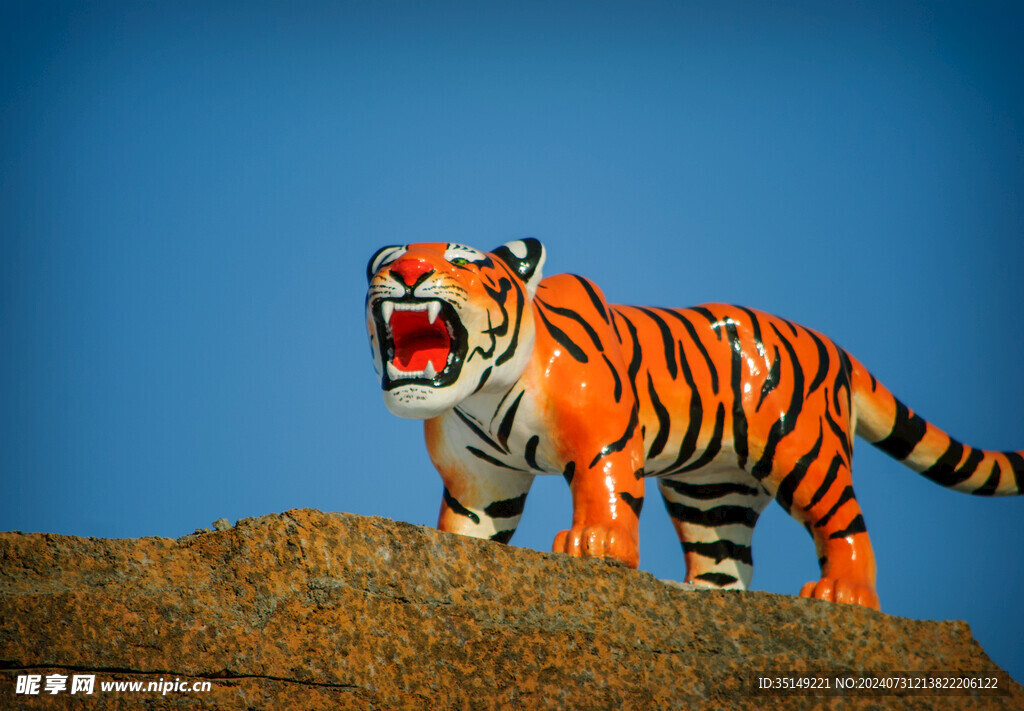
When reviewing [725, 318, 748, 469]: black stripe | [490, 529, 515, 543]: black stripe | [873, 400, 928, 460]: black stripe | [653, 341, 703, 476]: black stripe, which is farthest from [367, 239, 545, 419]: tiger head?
[873, 400, 928, 460]: black stripe

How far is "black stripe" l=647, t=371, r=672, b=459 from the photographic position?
4.79 m

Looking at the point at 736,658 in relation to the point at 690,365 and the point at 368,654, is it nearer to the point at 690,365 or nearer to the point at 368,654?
the point at 368,654

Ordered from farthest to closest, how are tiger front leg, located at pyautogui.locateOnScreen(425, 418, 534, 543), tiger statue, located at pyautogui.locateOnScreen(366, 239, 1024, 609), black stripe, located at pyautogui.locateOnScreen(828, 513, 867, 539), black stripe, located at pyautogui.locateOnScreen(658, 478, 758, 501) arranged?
black stripe, located at pyautogui.locateOnScreen(658, 478, 758, 501)
black stripe, located at pyautogui.locateOnScreen(828, 513, 867, 539)
tiger front leg, located at pyautogui.locateOnScreen(425, 418, 534, 543)
tiger statue, located at pyautogui.locateOnScreen(366, 239, 1024, 609)

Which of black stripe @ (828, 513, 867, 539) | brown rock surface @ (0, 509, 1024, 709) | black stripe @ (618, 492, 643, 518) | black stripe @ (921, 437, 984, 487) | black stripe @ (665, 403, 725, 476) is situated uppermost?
black stripe @ (921, 437, 984, 487)

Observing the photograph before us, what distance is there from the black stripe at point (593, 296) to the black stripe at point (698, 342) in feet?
1.43

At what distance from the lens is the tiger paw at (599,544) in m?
4.08

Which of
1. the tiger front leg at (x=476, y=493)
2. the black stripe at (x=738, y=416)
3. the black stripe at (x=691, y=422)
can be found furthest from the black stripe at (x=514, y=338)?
the black stripe at (x=738, y=416)

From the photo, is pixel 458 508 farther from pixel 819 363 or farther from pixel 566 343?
pixel 819 363

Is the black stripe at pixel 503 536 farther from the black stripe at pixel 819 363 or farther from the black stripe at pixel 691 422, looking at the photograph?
the black stripe at pixel 819 363

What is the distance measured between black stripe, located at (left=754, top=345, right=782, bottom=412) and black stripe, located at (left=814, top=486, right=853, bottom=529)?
18.4 inches

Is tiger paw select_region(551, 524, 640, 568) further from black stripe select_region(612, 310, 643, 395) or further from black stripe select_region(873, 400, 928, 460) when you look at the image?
black stripe select_region(873, 400, 928, 460)

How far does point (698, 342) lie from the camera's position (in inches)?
199

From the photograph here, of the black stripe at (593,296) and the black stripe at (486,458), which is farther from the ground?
the black stripe at (593,296)

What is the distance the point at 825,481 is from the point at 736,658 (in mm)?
1381
